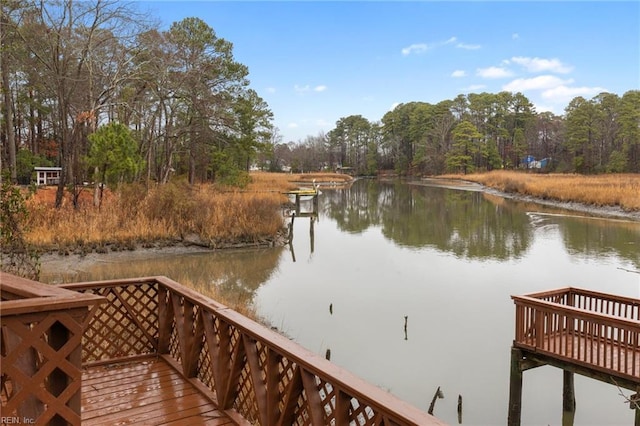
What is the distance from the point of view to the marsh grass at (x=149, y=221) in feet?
54.1

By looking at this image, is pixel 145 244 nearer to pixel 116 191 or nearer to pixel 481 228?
pixel 116 191

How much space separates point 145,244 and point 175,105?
14.7 m

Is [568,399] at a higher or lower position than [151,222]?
lower

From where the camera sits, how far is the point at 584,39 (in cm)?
2408

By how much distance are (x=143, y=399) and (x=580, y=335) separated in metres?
4.77

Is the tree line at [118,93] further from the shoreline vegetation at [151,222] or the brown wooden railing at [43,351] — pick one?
the brown wooden railing at [43,351]

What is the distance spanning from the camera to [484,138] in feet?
244

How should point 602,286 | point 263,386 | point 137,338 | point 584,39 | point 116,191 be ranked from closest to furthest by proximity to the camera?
point 263,386 < point 137,338 < point 602,286 < point 116,191 < point 584,39

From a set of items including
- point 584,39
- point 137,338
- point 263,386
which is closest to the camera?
point 263,386

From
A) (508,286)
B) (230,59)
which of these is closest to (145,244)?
(508,286)

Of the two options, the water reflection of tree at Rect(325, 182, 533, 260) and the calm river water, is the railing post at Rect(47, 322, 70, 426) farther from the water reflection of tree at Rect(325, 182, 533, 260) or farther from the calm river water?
the water reflection of tree at Rect(325, 182, 533, 260)

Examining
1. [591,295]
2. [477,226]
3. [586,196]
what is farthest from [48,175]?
[586,196]

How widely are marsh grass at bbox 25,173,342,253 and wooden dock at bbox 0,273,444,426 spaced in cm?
1232

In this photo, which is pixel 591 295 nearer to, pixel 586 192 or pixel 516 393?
pixel 516 393
